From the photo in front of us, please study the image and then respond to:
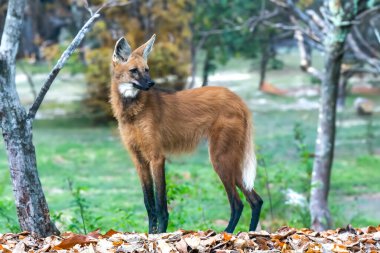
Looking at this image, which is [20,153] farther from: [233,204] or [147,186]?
[233,204]

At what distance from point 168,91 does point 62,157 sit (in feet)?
31.2

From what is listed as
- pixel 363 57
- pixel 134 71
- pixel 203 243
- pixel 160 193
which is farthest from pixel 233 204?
pixel 363 57

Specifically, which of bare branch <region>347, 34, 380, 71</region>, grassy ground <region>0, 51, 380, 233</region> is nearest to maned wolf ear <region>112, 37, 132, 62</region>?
grassy ground <region>0, 51, 380, 233</region>

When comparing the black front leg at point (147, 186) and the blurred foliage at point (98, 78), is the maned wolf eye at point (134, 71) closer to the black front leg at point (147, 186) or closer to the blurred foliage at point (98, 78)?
the black front leg at point (147, 186)

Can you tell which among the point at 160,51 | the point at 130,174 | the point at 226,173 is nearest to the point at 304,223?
the point at 226,173

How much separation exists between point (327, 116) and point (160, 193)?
3407 mm

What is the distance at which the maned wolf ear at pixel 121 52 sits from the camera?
527 centimetres

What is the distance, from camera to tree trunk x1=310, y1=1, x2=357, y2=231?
7914mm

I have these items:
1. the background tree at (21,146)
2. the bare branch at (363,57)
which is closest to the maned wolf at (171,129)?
the background tree at (21,146)

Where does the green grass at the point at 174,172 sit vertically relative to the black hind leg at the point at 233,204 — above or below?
below

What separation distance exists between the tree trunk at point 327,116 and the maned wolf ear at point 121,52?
A: 3207 millimetres

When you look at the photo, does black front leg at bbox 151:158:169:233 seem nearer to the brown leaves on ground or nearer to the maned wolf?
the maned wolf

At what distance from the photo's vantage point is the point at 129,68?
5242mm

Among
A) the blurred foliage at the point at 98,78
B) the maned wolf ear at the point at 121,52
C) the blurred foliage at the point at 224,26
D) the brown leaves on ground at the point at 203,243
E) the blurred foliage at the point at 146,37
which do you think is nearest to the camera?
the brown leaves on ground at the point at 203,243
